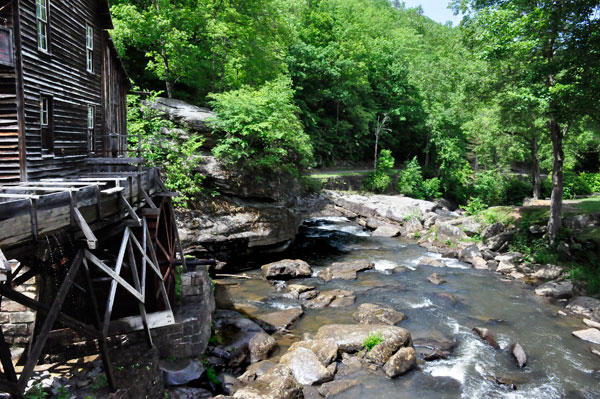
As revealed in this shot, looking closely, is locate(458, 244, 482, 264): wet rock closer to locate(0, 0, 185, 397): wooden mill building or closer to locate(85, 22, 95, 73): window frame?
locate(0, 0, 185, 397): wooden mill building

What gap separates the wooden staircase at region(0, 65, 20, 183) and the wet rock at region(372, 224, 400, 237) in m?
21.8

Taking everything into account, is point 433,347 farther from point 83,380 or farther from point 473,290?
point 83,380

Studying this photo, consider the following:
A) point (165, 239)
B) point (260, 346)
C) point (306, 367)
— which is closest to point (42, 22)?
point (165, 239)

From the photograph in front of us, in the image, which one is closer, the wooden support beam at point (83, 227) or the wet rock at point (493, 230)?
the wooden support beam at point (83, 227)

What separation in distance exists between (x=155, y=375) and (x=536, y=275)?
17.0 metres

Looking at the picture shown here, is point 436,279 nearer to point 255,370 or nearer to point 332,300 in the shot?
point 332,300

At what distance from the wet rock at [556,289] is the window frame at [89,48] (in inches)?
749

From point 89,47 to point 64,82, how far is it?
2632 mm

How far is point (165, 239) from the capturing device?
1231 centimetres

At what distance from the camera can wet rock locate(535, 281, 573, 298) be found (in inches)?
627

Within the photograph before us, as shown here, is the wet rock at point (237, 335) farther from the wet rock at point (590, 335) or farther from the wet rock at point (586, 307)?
the wet rock at point (586, 307)

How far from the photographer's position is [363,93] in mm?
43438

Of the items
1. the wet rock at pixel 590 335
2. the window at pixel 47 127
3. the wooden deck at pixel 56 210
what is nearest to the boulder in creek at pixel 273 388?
the wooden deck at pixel 56 210

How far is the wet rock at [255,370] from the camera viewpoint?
9.69 m
